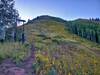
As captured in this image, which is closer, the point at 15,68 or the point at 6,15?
the point at 15,68

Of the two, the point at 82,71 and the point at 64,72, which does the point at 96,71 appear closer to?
Result: the point at 82,71

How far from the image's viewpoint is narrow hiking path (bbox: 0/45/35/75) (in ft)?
51.7

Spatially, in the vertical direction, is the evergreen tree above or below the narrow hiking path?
above

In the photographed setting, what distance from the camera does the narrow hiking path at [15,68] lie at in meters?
15.8

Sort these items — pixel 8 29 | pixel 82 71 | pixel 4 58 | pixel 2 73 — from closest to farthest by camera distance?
1. pixel 2 73
2. pixel 4 58
3. pixel 82 71
4. pixel 8 29

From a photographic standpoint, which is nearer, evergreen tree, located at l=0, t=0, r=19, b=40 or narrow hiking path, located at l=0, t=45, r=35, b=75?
narrow hiking path, located at l=0, t=45, r=35, b=75

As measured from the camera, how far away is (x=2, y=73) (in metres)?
15.6

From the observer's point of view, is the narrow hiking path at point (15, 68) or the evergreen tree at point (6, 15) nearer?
the narrow hiking path at point (15, 68)

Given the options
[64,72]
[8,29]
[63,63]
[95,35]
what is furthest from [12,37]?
[95,35]

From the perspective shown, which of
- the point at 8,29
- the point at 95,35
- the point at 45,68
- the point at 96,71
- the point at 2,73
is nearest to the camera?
the point at 2,73

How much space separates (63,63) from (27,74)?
17.0ft

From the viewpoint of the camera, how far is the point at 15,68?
16469 mm

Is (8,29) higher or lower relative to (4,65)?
higher

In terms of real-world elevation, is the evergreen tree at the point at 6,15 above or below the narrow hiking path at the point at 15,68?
above
